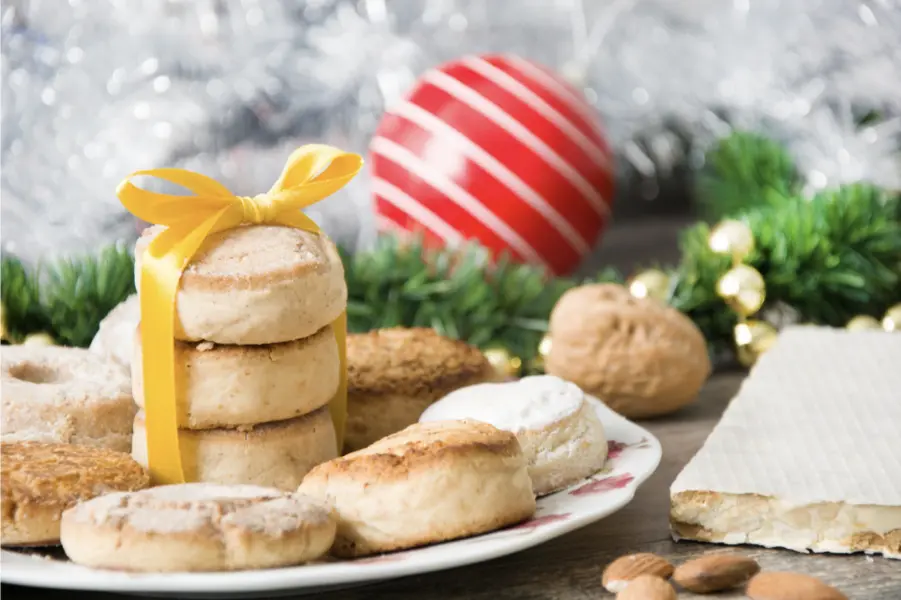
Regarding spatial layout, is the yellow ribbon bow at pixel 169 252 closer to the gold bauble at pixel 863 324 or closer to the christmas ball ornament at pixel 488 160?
the christmas ball ornament at pixel 488 160

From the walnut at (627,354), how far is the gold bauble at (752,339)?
10.3 inches

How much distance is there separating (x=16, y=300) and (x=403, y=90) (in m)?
0.98

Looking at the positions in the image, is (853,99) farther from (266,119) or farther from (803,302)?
(266,119)

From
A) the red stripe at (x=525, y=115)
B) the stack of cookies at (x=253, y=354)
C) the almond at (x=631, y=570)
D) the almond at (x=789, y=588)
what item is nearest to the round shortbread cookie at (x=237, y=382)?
the stack of cookies at (x=253, y=354)

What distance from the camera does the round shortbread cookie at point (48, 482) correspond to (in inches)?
40.8

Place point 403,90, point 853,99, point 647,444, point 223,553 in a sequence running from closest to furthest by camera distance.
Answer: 1. point 223,553
2. point 647,444
3. point 853,99
4. point 403,90

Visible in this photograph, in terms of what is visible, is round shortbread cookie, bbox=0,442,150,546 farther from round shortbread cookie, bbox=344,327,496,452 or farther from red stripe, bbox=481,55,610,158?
red stripe, bbox=481,55,610,158

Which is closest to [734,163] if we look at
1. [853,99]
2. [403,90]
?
[853,99]

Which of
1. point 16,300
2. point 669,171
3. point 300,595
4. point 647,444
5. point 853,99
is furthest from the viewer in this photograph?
point 669,171

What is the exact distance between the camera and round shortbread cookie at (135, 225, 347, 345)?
112 cm

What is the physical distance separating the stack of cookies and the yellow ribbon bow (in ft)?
0.03

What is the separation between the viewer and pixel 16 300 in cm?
168

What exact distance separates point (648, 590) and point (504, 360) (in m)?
0.78

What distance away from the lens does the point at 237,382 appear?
1137 millimetres
